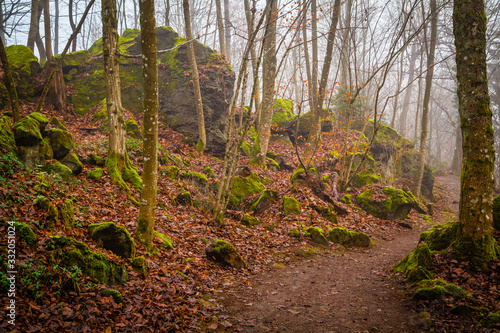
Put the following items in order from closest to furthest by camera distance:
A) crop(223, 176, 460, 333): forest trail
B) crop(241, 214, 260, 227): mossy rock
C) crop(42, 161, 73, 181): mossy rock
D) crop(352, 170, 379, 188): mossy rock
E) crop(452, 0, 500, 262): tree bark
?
crop(223, 176, 460, 333): forest trail < crop(452, 0, 500, 262): tree bark < crop(42, 161, 73, 181): mossy rock < crop(241, 214, 260, 227): mossy rock < crop(352, 170, 379, 188): mossy rock

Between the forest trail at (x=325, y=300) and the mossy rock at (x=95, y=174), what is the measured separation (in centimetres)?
531

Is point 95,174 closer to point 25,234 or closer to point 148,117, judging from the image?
point 148,117

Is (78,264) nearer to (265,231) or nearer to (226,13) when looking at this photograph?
(265,231)

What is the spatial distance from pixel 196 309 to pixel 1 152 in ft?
17.4

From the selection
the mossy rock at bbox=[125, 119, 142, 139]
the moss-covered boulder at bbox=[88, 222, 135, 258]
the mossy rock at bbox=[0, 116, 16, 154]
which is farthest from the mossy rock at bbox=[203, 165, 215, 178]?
the moss-covered boulder at bbox=[88, 222, 135, 258]

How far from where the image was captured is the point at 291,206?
9.95 metres

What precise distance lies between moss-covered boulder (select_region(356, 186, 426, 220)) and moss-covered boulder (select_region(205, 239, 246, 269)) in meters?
8.12

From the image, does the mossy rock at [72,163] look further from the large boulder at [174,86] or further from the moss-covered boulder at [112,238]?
the large boulder at [174,86]

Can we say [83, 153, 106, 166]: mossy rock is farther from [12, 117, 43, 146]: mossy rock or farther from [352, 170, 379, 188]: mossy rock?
[352, 170, 379, 188]: mossy rock

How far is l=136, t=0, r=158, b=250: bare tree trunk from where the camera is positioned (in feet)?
16.7

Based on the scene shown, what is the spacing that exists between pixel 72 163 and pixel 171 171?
3646 mm

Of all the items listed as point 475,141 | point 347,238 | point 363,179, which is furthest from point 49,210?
point 363,179

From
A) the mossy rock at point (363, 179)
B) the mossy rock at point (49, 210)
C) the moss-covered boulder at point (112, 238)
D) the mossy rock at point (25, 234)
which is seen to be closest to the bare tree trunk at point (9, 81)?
the mossy rock at point (49, 210)

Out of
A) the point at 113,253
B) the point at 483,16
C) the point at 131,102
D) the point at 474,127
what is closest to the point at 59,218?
the point at 113,253
